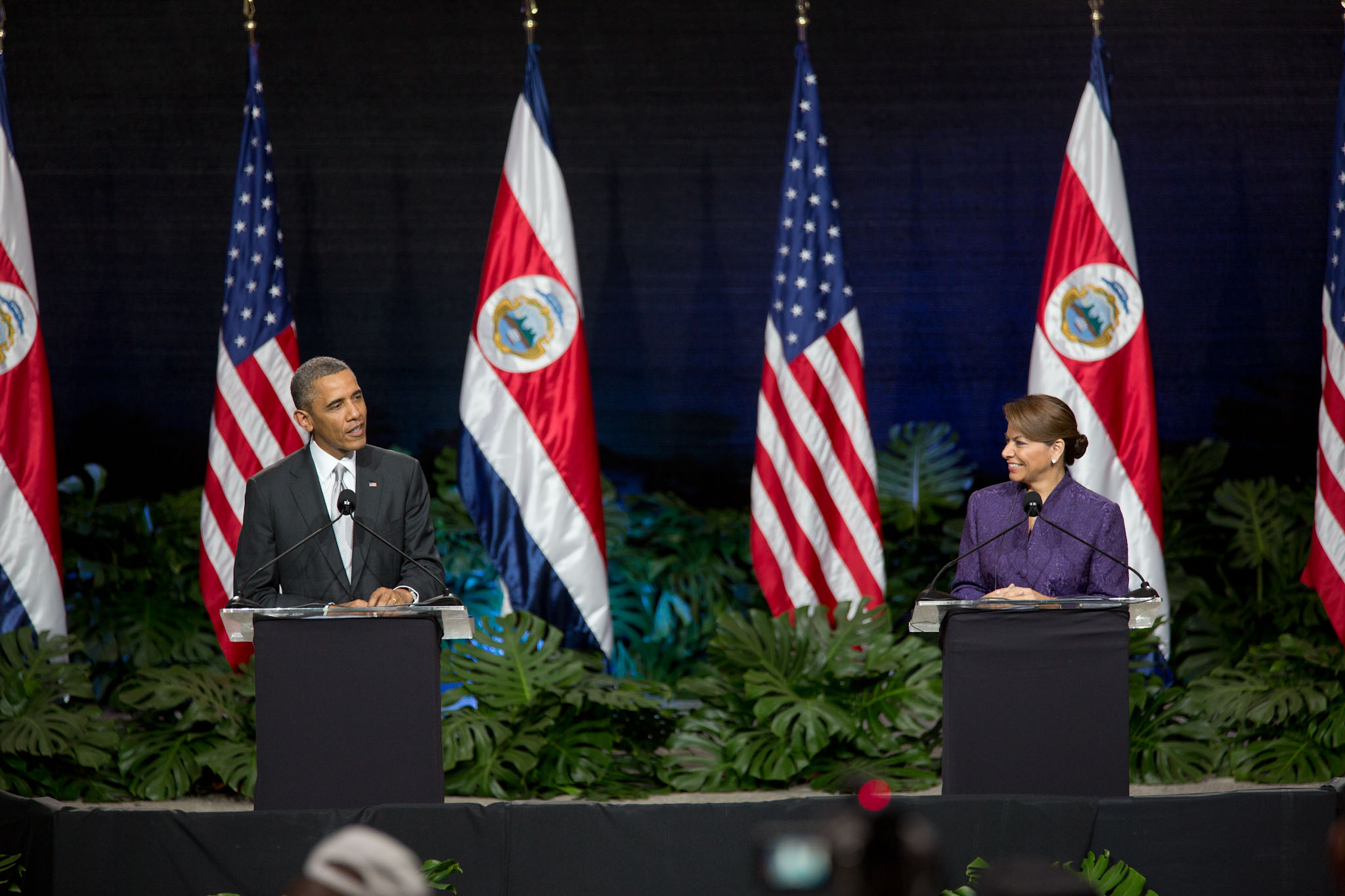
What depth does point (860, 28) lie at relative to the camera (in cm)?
767

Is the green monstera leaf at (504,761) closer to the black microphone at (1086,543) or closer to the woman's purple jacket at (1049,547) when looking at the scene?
the woman's purple jacket at (1049,547)

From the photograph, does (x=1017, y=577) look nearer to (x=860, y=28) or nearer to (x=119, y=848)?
(x=119, y=848)

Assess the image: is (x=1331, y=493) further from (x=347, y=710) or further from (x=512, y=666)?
(x=347, y=710)

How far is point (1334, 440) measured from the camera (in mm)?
5770

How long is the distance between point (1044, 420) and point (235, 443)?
12.0 ft

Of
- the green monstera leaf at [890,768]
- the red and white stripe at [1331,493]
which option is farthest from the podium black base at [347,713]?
the red and white stripe at [1331,493]

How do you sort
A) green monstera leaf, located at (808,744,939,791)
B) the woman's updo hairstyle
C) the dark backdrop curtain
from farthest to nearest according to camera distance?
the dark backdrop curtain, green monstera leaf, located at (808,744,939,791), the woman's updo hairstyle

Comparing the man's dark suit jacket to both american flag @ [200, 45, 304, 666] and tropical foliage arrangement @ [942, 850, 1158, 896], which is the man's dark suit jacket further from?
american flag @ [200, 45, 304, 666]

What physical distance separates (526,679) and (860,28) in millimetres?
4376

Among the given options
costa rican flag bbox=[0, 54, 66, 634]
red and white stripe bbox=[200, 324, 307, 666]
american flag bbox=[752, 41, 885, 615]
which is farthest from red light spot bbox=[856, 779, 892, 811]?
costa rican flag bbox=[0, 54, 66, 634]

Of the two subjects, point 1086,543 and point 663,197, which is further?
point 663,197

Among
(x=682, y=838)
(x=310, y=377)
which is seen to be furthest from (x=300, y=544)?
(x=682, y=838)

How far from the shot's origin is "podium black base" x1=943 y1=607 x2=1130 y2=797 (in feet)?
11.9

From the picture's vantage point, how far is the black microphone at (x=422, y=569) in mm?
3457
